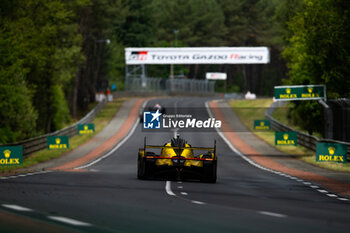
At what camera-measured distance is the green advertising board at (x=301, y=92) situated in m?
39.0

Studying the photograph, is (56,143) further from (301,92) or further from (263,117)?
(263,117)

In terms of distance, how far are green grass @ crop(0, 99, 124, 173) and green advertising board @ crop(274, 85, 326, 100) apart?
42.9ft

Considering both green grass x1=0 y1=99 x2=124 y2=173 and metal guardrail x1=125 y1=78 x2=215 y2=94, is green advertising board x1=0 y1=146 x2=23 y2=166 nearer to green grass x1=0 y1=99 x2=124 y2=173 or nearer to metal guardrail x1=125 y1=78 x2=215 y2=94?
green grass x1=0 y1=99 x2=124 y2=173

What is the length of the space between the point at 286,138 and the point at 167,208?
32905 mm

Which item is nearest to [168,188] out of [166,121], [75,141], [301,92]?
[166,121]

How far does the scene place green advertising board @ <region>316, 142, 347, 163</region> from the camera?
33031mm

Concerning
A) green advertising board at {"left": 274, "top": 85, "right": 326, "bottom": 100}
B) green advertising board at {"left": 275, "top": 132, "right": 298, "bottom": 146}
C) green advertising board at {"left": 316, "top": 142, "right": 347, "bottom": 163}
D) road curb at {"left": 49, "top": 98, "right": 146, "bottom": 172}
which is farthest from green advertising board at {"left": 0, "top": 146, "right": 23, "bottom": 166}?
green advertising board at {"left": 275, "top": 132, "right": 298, "bottom": 146}

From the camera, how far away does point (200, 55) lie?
274ft

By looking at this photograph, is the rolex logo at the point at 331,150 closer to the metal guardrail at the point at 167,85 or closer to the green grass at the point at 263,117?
the green grass at the point at 263,117

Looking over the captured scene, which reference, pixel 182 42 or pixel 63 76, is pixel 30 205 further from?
pixel 182 42

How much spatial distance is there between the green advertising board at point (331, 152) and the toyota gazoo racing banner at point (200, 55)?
160ft

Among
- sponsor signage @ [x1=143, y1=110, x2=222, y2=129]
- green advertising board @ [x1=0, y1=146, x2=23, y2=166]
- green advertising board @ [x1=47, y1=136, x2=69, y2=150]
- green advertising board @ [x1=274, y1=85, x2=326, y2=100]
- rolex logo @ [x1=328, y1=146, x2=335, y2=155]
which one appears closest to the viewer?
sponsor signage @ [x1=143, y1=110, x2=222, y2=129]

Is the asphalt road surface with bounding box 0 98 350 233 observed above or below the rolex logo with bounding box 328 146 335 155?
below

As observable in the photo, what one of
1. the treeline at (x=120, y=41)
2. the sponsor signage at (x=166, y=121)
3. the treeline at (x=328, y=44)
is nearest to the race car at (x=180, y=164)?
the sponsor signage at (x=166, y=121)
